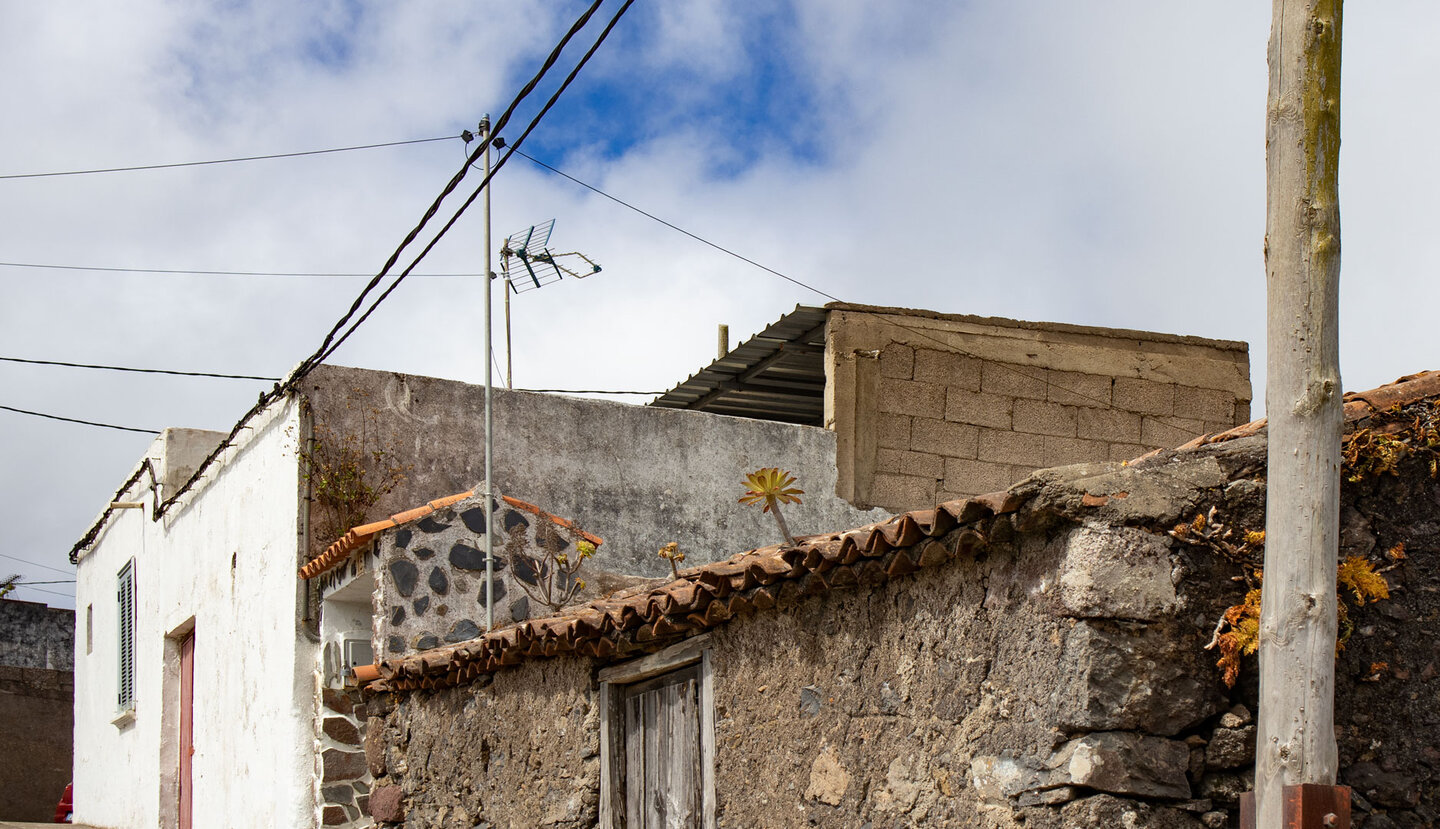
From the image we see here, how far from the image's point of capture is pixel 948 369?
1130cm

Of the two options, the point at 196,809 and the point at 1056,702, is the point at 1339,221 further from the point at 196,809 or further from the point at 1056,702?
the point at 196,809

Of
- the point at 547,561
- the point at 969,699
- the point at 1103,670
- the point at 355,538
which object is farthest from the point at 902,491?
the point at 1103,670

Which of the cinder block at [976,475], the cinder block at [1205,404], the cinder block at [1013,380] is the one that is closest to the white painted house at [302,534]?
the cinder block at [976,475]

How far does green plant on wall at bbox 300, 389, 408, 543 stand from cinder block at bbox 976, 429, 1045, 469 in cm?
426

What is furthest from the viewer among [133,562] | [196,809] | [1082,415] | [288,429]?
[133,562]

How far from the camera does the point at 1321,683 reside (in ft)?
12.5

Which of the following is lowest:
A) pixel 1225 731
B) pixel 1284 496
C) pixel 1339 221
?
pixel 1225 731

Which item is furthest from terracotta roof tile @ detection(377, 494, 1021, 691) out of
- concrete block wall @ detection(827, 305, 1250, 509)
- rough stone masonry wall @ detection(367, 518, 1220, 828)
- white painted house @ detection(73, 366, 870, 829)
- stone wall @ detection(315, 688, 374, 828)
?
concrete block wall @ detection(827, 305, 1250, 509)

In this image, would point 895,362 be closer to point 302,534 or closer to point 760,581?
point 302,534

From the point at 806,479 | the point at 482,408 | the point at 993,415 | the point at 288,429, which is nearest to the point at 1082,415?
the point at 993,415

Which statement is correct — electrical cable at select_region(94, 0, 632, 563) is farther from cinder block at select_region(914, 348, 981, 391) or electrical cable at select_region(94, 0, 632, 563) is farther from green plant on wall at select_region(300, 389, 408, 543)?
cinder block at select_region(914, 348, 981, 391)

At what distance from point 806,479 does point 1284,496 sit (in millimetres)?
7219

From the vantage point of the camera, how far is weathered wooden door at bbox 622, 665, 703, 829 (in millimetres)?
6172

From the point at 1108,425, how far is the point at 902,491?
178cm
